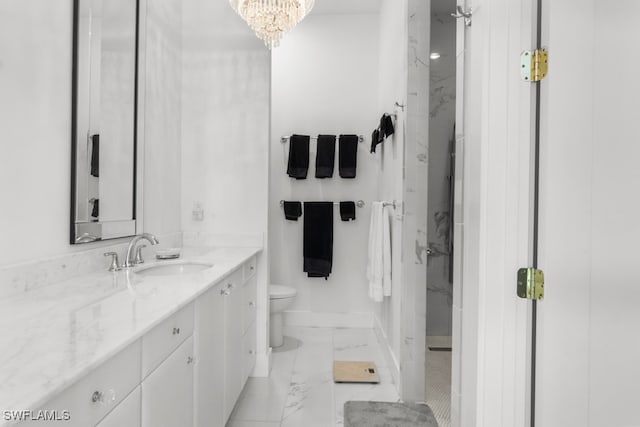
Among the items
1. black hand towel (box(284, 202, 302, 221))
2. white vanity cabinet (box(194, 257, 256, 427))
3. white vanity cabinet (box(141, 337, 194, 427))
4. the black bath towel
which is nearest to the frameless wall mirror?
the black bath towel

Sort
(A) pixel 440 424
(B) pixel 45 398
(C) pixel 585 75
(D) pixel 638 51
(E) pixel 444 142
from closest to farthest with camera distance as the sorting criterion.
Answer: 1. (B) pixel 45 398
2. (D) pixel 638 51
3. (C) pixel 585 75
4. (A) pixel 440 424
5. (E) pixel 444 142

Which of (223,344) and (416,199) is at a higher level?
(416,199)

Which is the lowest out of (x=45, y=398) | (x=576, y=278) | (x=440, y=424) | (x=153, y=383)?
(x=440, y=424)

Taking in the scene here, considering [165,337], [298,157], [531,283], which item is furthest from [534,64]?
[298,157]

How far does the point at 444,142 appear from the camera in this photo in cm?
324

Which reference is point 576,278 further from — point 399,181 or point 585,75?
point 399,181

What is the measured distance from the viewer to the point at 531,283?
1.15 metres

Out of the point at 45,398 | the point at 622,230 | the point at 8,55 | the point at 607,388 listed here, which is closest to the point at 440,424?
the point at 607,388

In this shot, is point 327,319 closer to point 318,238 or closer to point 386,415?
point 318,238

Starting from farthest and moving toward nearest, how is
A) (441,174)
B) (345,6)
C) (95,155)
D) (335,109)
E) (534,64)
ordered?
1. (335,109)
2. (345,6)
3. (441,174)
4. (95,155)
5. (534,64)

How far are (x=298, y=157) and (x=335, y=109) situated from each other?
614mm

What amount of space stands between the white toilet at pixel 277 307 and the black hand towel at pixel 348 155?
3.93 ft

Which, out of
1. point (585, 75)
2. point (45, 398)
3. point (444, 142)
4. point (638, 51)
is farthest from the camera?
point (444, 142)

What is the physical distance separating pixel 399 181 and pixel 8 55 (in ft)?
6.63
